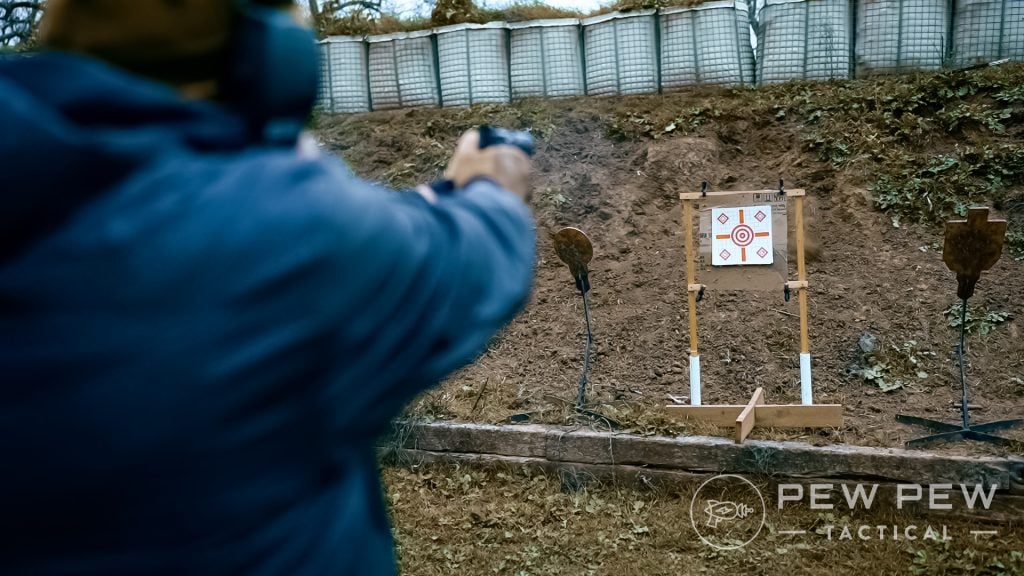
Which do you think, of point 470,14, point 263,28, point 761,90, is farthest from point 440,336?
point 470,14

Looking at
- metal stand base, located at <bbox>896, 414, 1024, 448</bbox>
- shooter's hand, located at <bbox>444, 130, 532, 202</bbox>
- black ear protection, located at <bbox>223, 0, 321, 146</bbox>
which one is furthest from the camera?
metal stand base, located at <bbox>896, 414, 1024, 448</bbox>

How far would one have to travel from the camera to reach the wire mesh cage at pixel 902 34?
24.7 feet

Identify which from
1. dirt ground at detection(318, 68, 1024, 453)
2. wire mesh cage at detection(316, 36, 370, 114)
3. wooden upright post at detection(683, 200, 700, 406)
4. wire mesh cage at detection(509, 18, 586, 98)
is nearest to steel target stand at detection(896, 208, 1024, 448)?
dirt ground at detection(318, 68, 1024, 453)

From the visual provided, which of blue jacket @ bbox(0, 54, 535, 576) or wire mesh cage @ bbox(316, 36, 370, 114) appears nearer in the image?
blue jacket @ bbox(0, 54, 535, 576)

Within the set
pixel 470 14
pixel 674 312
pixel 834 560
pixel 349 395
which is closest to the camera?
pixel 349 395

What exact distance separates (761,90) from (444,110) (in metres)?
3.31

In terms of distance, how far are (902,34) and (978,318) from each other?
3228 millimetres

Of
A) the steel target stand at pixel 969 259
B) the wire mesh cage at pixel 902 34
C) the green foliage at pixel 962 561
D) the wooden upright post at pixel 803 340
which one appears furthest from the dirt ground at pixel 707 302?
the wire mesh cage at pixel 902 34

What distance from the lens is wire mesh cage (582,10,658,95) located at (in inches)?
321

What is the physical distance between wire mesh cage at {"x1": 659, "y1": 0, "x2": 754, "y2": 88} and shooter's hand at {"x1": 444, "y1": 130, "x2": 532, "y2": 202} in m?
7.59

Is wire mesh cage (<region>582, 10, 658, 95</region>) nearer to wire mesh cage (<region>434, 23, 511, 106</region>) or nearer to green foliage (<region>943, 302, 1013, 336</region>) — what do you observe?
wire mesh cage (<region>434, 23, 511, 106</region>)

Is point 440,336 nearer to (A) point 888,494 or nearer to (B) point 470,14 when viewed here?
(A) point 888,494

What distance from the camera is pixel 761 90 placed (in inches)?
313

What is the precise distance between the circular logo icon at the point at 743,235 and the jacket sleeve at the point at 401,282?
4.49 metres
